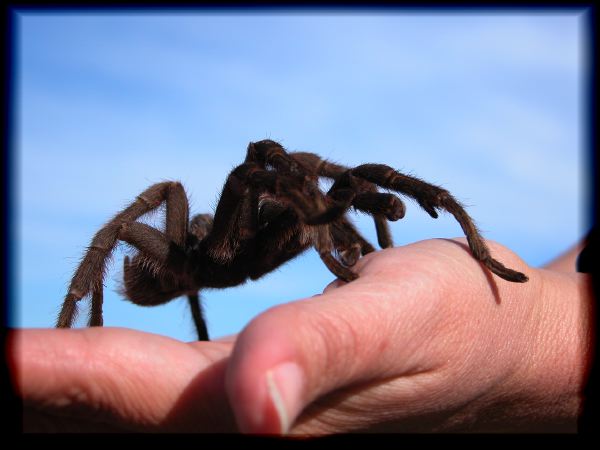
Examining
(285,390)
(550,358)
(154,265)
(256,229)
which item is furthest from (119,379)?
(550,358)

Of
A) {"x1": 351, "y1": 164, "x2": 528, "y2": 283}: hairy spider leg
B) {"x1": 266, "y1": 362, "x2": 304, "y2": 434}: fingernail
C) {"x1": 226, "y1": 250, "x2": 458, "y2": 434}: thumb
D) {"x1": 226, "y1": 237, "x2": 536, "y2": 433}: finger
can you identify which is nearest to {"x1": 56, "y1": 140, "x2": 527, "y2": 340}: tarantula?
{"x1": 351, "y1": 164, "x2": 528, "y2": 283}: hairy spider leg

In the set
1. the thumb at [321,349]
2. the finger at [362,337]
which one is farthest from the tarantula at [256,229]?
Answer: the thumb at [321,349]

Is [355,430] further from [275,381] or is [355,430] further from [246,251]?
[246,251]

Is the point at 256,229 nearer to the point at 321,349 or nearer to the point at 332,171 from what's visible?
the point at 332,171

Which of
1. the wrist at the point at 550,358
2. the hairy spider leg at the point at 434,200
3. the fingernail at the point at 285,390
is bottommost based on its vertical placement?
the wrist at the point at 550,358

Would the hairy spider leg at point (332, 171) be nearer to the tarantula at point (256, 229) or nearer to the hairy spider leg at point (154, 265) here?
the tarantula at point (256, 229)

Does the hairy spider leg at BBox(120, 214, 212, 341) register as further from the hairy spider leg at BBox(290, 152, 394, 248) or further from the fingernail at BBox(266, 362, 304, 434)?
the fingernail at BBox(266, 362, 304, 434)

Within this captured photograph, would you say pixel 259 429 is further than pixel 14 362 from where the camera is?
No

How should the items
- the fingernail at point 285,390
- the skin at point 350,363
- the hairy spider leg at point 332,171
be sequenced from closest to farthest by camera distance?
the fingernail at point 285,390
the skin at point 350,363
the hairy spider leg at point 332,171

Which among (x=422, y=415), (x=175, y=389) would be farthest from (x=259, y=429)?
(x=422, y=415)
